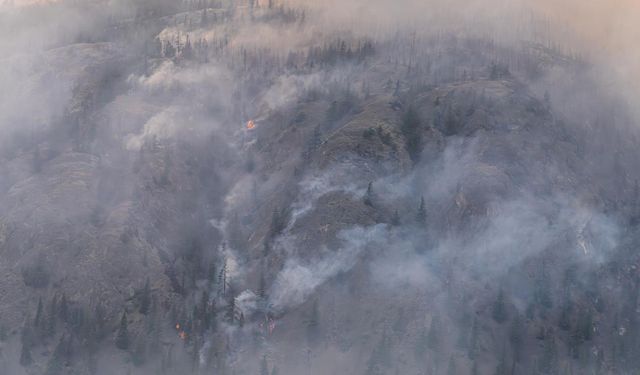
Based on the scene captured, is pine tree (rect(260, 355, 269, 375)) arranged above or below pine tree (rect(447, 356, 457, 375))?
below

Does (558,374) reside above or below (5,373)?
above

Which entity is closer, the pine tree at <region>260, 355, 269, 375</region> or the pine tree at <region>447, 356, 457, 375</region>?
the pine tree at <region>447, 356, 457, 375</region>

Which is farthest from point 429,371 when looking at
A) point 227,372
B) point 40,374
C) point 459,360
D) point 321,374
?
point 40,374

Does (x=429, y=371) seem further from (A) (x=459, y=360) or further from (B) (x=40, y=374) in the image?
(B) (x=40, y=374)

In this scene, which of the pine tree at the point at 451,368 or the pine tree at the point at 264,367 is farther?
the pine tree at the point at 264,367

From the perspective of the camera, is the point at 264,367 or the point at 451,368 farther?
the point at 264,367

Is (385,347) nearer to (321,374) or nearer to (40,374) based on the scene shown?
(321,374)

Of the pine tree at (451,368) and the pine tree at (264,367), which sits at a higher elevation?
the pine tree at (451,368)

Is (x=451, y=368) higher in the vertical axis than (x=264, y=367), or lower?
higher

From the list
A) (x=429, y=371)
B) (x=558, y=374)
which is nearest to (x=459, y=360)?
(x=429, y=371)
